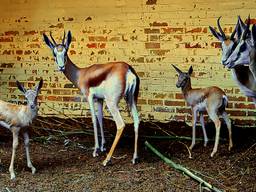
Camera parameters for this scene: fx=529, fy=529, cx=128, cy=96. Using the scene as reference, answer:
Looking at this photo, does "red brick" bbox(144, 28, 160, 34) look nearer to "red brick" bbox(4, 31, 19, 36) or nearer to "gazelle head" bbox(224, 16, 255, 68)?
"gazelle head" bbox(224, 16, 255, 68)

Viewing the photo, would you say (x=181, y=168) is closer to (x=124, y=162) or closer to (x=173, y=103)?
(x=124, y=162)

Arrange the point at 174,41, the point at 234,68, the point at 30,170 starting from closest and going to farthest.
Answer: the point at 30,170, the point at 234,68, the point at 174,41

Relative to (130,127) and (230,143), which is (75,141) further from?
(230,143)

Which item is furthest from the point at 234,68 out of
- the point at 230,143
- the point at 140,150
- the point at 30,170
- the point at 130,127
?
the point at 30,170

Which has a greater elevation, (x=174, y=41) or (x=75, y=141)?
(x=174, y=41)

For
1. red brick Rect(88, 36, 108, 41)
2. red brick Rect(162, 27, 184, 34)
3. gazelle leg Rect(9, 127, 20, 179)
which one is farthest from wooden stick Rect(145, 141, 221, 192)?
red brick Rect(88, 36, 108, 41)

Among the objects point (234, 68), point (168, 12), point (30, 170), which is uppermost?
point (168, 12)

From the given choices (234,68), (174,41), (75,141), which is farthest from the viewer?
(174,41)

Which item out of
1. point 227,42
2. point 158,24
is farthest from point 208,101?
point 158,24

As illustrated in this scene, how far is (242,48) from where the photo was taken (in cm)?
558

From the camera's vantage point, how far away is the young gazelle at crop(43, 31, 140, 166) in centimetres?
572

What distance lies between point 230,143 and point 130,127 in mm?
1695

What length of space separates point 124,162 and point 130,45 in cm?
231

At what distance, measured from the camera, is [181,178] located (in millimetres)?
4996
